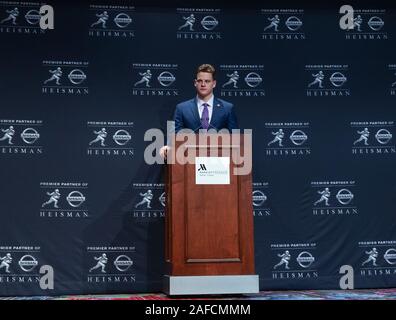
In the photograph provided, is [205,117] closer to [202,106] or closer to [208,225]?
[202,106]

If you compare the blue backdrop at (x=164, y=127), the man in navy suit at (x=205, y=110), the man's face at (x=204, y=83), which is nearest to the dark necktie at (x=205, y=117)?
the man in navy suit at (x=205, y=110)

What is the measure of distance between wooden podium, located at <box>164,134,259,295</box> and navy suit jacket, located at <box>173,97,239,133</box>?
49cm

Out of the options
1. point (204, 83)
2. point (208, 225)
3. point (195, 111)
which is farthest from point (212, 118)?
point (208, 225)

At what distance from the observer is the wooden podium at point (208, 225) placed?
5426 mm

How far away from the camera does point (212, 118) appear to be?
5918 mm

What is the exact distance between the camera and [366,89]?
7.01m

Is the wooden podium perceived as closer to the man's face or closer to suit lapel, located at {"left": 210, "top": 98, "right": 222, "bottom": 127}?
suit lapel, located at {"left": 210, "top": 98, "right": 222, "bottom": 127}

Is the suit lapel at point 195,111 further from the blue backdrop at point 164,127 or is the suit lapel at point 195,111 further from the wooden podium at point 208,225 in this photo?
the blue backdrop at point 164,127

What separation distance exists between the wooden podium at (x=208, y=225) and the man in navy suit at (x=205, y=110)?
19.6 inches

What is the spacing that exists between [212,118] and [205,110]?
4.2 inches

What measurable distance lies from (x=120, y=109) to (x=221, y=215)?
1881 millimetres

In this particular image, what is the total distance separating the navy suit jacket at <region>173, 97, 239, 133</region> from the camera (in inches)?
233

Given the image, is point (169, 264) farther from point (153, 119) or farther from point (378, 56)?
point (378, 56)
